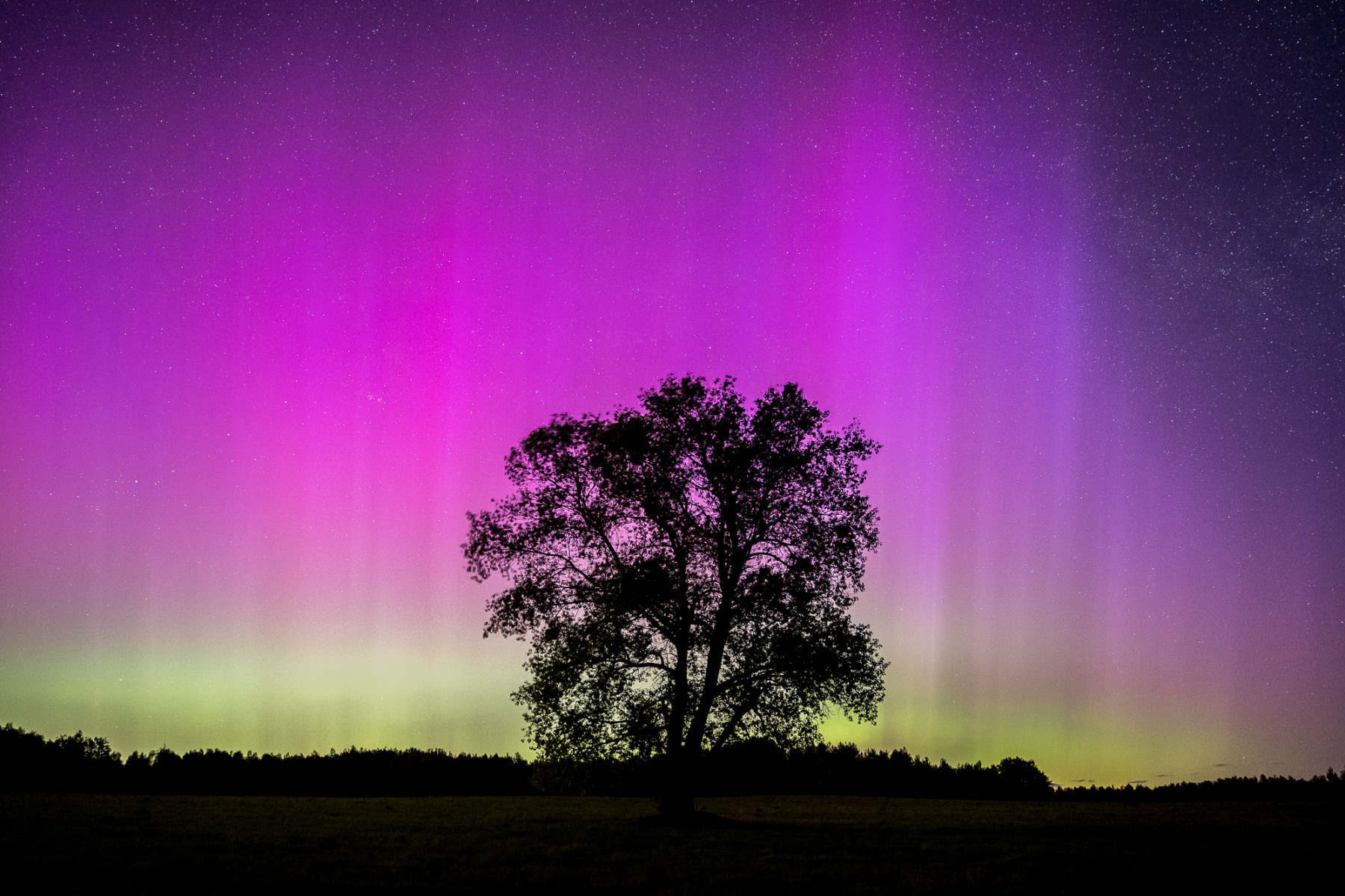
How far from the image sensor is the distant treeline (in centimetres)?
3534

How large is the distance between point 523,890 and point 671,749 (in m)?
14.0

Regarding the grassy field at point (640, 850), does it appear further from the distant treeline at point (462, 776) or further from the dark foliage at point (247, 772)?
the dark foliage at point (247, 772)

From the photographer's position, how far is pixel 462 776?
79.2 metres

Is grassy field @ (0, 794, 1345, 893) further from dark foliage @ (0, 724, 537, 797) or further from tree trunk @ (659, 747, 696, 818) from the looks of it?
dark foliage @ (0, 724, 537, 797)

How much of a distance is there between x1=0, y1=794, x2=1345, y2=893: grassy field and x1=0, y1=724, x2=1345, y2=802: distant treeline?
2.62m

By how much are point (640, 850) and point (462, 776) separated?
58494 millimetres

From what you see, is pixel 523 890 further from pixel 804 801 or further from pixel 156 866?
pixel 804 801

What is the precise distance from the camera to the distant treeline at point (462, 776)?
116 ft

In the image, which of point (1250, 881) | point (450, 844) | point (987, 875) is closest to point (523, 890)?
point (450, 844)

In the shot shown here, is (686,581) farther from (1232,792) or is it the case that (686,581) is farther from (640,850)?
(1232,792)

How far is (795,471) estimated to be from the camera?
3653cm

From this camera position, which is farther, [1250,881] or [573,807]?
[573,807]

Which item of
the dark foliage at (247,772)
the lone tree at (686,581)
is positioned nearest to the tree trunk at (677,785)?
the lone tree at (686,581)

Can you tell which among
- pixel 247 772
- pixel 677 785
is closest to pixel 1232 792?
pixel 677 785
